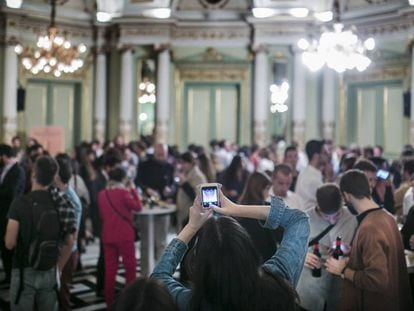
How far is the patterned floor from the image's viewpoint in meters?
6.37

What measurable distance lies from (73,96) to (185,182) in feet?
33.3

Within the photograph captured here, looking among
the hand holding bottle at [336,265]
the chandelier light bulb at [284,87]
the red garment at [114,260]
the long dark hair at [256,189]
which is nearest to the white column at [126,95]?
the chandelier light bulb at [284,87]

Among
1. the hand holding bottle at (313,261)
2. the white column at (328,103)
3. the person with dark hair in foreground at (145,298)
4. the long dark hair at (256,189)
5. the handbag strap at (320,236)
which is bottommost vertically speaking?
the hand holding bottle at (313,261)

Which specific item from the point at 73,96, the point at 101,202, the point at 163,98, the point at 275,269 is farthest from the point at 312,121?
the point at 275,269

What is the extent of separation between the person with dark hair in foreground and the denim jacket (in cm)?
24

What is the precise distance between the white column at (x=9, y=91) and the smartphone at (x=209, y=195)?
13.3 metres

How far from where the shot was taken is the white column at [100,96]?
16281 millimetres

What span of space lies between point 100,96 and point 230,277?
1492 cm

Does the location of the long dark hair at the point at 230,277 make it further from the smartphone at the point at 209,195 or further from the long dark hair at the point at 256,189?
the long dark hair at the point at 256,189

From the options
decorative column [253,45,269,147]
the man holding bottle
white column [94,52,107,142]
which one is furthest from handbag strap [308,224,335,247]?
white column [94,52,107,142]

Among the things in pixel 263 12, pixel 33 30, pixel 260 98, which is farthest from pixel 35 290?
pixel 263 12

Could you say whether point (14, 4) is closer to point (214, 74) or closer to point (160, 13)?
point (160, 13)

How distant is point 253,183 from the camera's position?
4.89 m

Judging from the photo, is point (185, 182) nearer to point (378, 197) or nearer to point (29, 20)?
point (378, 197)
